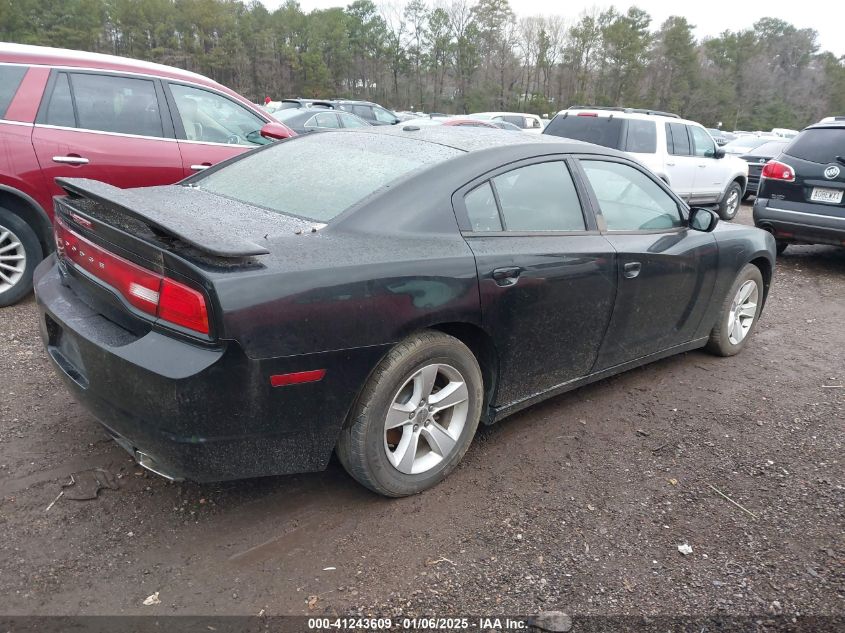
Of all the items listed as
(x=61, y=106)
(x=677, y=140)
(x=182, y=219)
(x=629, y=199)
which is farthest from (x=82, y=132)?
(x=677, y=140)

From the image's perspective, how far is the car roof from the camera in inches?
127

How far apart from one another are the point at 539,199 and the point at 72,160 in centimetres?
365

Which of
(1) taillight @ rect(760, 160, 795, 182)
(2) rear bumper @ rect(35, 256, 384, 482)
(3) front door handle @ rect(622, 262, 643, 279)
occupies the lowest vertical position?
(2) rear bumper @ rect(35, 256, 384, 482)

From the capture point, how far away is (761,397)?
4.15 meters

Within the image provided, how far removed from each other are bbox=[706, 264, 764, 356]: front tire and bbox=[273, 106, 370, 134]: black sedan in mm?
10941

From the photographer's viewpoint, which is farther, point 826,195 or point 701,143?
point 701,143

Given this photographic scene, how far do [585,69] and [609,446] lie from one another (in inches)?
3025

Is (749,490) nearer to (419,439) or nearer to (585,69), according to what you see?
(419,439)

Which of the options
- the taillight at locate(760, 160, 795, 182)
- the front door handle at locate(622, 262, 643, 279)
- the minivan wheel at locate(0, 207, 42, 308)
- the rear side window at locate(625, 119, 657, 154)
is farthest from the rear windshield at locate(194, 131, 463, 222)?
the rear side window at locate(625, 119, 657, 154)

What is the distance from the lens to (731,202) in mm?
11914

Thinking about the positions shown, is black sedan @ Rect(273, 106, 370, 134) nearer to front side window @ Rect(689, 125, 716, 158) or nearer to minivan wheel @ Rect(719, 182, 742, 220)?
front side window @ Rect(689, 125, 716, 158)

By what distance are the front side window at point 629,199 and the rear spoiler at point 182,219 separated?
201 centimetres

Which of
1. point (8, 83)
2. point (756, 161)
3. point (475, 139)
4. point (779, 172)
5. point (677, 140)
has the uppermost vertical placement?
point (8, 83)

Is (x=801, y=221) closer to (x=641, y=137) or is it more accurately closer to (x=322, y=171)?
(x=641, y=137)
